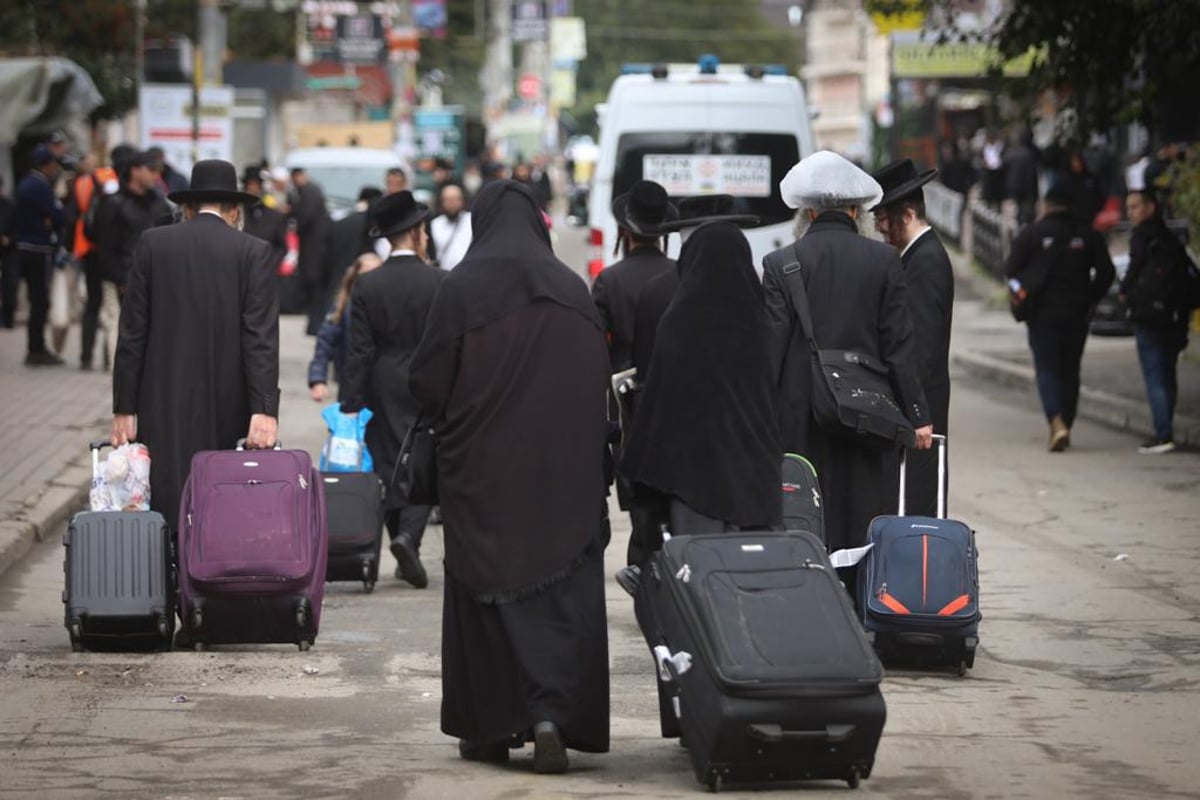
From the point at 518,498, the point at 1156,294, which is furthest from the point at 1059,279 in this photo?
the point at 518,498

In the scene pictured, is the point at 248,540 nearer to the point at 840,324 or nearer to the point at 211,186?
the point at 211,186

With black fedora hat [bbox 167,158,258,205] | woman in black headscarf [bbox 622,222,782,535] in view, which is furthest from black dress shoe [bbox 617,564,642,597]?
black fedora hat [bbox 167,158,258,205]

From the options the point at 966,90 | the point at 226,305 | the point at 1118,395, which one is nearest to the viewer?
the point at 226,305

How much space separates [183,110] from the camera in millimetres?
29281

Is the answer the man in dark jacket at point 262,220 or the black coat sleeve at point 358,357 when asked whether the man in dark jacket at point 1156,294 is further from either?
the man in dark jacket at point 262,220

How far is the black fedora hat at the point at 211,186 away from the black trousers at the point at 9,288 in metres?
15.6

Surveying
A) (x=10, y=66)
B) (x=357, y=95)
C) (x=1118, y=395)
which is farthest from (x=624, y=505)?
(x=357, y=95)

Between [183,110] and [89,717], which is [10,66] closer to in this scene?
[183,110]

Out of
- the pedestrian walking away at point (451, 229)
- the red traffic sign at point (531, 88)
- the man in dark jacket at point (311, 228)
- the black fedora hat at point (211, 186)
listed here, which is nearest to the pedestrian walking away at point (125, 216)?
the man in dark jacket at point (311, 228)

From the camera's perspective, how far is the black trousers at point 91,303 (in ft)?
66.8

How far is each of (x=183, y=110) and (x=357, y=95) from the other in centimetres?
4100

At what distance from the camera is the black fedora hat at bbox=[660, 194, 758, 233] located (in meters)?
7.81

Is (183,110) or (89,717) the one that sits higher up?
(183,110)

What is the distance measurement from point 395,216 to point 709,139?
9.29 metres
